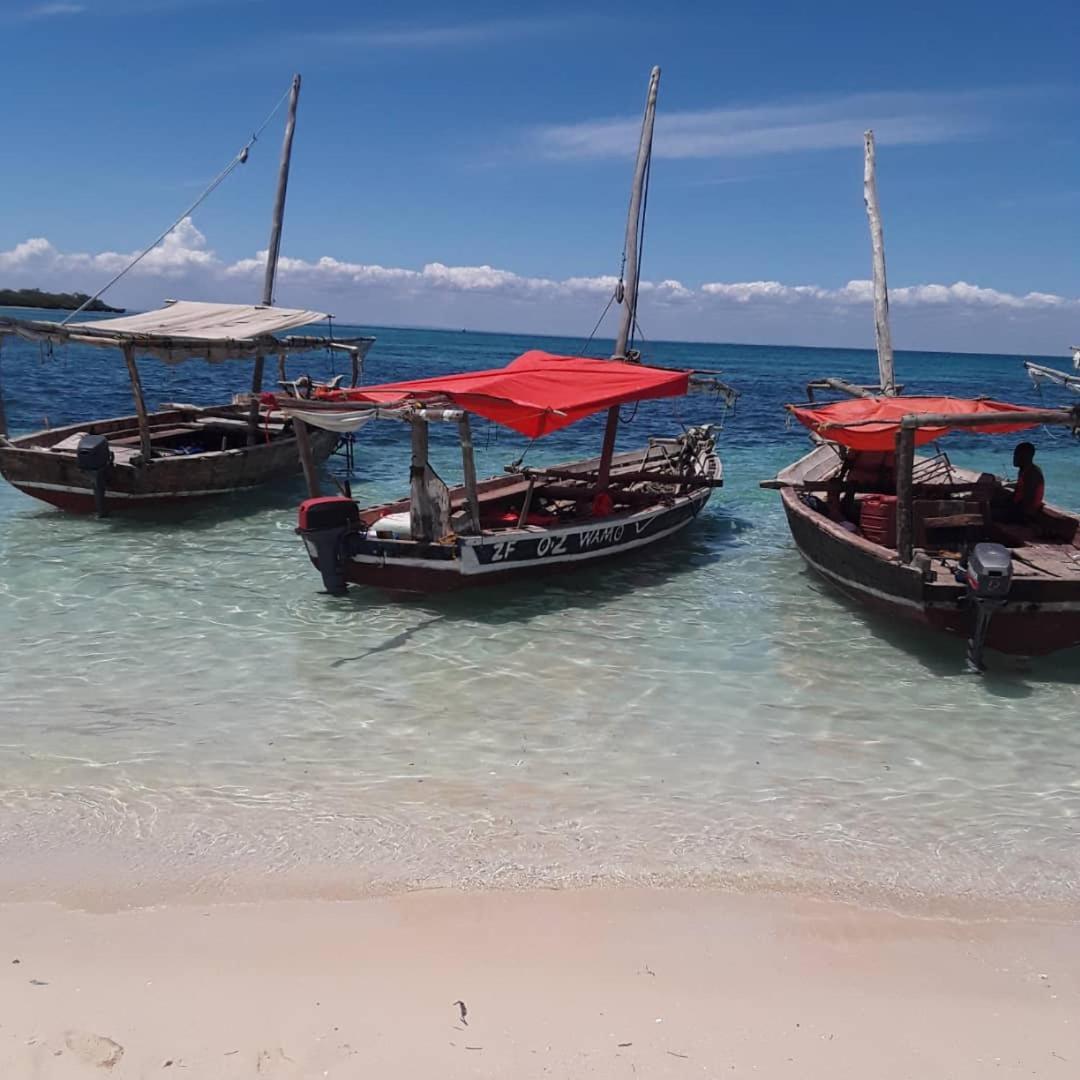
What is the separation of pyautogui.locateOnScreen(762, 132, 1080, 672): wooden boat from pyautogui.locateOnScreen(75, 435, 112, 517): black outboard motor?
9.94 m

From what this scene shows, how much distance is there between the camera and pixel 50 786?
6652 mm

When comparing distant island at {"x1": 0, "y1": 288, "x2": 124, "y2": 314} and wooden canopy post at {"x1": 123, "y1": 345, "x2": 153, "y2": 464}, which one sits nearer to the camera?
wooden canopy post at {"x1": 123, "y1": 345, "x2": 153, "y2": 464}

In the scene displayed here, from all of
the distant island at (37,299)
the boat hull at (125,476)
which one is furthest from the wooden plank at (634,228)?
the distant island at (37,299)

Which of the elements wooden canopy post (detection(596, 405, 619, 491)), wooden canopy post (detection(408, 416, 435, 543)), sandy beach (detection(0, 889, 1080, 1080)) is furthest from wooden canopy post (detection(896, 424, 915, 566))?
wooden canopy post (detection(408, 416, 435, 543))

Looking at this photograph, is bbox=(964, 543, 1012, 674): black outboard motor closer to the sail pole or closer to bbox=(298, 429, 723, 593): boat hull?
bbox=(298, 429, 723, 593): boat hull

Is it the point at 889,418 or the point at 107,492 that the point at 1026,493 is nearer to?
the point at 889,418

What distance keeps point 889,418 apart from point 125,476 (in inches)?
436

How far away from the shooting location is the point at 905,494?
963 centimetres

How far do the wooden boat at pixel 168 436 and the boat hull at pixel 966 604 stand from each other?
6858mm

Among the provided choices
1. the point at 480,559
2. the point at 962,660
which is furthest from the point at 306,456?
the point at 962,660

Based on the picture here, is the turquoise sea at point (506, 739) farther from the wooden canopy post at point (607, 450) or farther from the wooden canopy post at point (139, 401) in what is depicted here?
the wooden canopy post at point (139, 401)

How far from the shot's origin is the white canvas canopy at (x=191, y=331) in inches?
562

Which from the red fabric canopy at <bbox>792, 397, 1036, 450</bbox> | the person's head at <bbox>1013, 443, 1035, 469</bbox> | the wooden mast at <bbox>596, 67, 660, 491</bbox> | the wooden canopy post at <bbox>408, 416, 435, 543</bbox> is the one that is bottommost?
the wooden canopy post at <bbox>408, 416, 435, 543</bbox>

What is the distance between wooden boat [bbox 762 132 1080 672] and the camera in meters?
8.94
